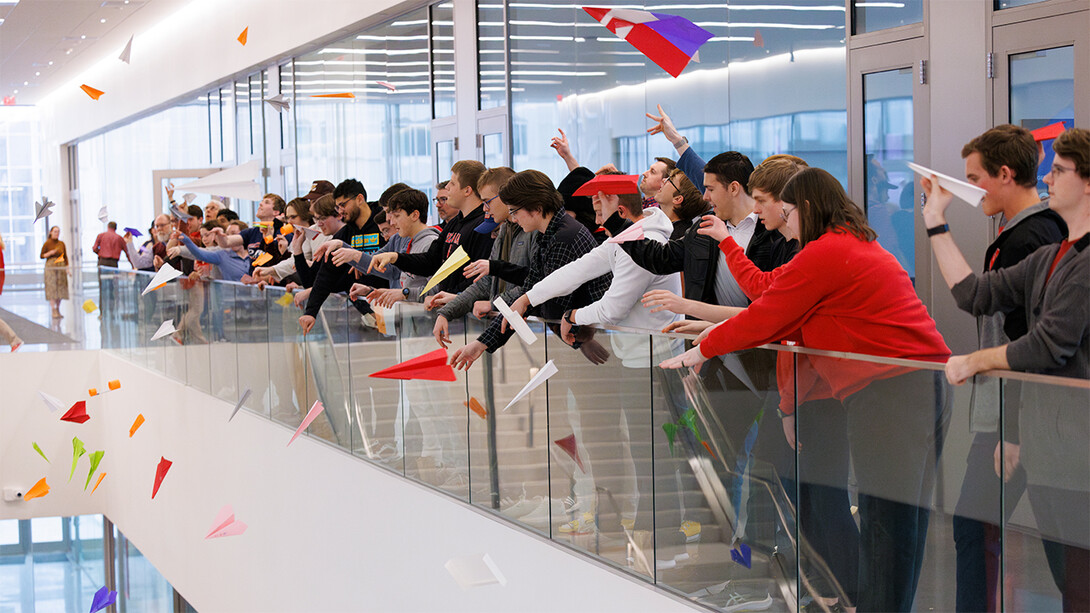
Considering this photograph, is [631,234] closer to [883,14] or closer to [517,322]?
[517,322]

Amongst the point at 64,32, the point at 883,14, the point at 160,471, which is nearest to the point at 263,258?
the point at 160,471

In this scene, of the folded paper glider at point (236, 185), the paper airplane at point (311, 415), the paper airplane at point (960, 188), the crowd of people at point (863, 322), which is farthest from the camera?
the folded paper glider at point (236, 185)

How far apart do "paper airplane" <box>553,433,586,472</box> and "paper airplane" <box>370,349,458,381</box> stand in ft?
3.43

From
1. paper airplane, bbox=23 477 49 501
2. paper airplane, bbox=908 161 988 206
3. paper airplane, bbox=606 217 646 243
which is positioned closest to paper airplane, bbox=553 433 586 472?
paper airplane, bbox=606 217 646 243

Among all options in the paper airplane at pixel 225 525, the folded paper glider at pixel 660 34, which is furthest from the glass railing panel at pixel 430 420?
the paper airplane at pixel 225 525

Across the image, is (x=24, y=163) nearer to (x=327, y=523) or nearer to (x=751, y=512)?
(x=327, y=523)

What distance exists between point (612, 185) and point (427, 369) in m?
1.75

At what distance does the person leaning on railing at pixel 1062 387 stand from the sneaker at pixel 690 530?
1316 mm

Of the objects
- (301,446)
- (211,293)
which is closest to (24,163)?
(211,293)

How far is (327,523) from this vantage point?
7.15 m

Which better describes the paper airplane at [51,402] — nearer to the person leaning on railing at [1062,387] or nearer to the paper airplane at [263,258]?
the paper airplane at [263,258]

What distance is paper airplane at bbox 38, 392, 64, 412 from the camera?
12836 millimetres

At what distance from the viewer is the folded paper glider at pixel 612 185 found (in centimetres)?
449

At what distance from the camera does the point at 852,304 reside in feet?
10.1
